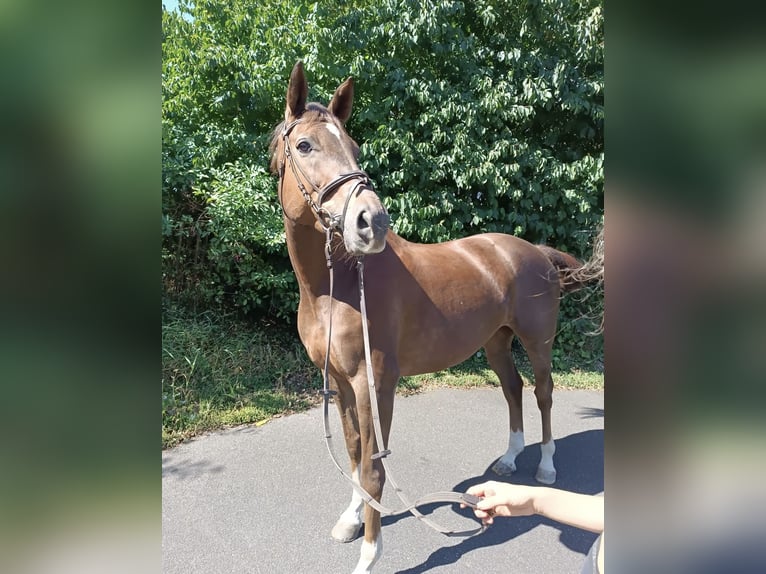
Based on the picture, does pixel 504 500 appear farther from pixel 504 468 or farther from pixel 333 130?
pixel 504 468

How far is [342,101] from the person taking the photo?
2332 millimetres

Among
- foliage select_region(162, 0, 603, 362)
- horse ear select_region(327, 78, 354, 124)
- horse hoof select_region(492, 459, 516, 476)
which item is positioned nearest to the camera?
horse ear select_region(327, 78, 354, 124)

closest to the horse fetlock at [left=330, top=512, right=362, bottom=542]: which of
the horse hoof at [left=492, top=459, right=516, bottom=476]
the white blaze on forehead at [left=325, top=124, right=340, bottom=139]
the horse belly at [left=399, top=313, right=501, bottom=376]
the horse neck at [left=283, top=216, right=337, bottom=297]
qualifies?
the horse belly at [left=399, top=313, right=501, bottom=376]

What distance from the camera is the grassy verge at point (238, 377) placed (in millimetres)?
4246

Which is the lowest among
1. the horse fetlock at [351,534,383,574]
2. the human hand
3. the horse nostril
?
the horse fetlock at [351,534,383,574]

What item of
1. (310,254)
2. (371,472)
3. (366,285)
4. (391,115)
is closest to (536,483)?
(371,472)

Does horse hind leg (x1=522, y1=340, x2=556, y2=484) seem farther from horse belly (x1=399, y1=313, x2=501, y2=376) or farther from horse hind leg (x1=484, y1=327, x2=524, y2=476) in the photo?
horse belly (x1=399, y1=313, x2=501, y2=376)

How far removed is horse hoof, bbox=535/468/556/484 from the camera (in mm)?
3246

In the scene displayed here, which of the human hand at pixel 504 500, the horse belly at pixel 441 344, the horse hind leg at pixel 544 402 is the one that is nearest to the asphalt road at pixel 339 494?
the horse hind leg at pixel 544 402

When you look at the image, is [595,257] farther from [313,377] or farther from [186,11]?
[186,11]

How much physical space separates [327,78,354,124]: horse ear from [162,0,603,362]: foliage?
9.03ft
